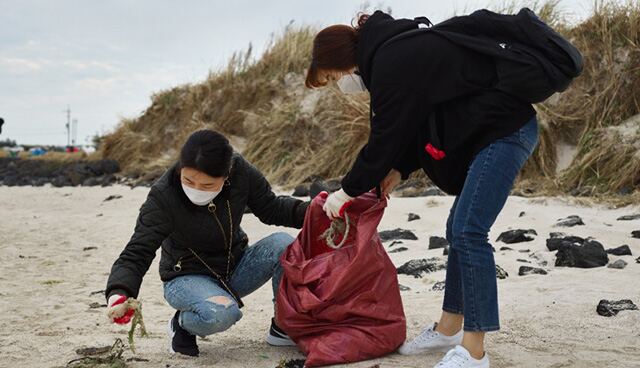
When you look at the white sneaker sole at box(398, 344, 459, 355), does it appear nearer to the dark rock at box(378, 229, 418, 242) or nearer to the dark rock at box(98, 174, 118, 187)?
the dark rock at box(378, 229, 418, 242)

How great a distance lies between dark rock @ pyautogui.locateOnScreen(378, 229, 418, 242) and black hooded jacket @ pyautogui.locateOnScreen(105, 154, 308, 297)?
2.17 meters

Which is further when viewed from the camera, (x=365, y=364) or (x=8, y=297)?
(x=8, y=297)

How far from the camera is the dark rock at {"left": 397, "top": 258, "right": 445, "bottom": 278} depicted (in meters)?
4.21

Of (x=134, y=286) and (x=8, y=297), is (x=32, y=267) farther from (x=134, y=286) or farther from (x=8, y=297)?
(x=134, y=286)

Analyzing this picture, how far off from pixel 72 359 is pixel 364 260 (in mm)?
1258

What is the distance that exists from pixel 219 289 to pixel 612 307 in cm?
169

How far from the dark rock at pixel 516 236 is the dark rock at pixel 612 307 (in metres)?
1.57

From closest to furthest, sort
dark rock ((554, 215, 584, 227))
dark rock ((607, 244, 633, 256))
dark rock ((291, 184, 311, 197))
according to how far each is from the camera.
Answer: dark rock ((607, 244, 633, 256)), dark rock ((554, 215, 584, 227)), dark rock ((291, 184, 311, 197))

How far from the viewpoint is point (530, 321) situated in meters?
3.15

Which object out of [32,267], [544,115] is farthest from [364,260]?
[544,115]

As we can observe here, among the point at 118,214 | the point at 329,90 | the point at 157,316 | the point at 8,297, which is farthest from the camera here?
the point at 329,90

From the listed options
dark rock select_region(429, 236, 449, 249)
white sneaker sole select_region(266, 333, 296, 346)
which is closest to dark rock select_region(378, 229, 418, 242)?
dark rock select_region(429, 236, 449, 249)

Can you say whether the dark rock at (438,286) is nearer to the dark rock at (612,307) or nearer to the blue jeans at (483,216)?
the dark rock at (612,307)

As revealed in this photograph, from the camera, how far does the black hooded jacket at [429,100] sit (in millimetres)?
2350
